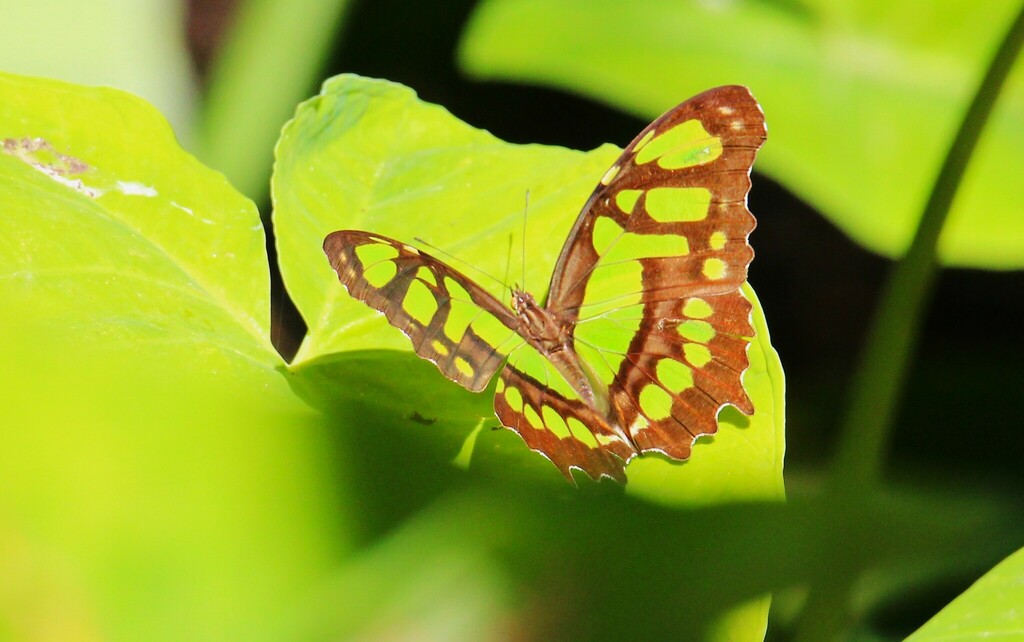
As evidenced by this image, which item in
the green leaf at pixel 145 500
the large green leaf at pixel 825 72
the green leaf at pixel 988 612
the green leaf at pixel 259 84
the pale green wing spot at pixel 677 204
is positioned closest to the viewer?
the green leaf at pixel 145 500

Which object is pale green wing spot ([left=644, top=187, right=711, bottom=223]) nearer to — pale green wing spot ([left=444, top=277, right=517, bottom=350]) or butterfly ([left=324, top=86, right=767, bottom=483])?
butterfly ([left=324, top=86, right=767, bottom=483])

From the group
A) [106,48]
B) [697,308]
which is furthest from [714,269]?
[106,48]

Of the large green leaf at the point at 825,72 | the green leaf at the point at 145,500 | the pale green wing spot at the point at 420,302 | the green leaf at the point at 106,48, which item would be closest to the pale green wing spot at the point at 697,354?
the pale green wing spot at the point at 420,302

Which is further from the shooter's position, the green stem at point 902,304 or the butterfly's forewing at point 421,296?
the green stem at point 902,304

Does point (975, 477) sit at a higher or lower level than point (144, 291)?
lower

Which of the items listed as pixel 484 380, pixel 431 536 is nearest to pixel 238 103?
pixel 484 380

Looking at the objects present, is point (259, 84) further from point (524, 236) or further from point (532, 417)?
point (532, 417)

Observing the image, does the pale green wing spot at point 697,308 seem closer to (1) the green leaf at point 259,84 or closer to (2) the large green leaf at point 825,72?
(2) the large green leaf at point 825,72

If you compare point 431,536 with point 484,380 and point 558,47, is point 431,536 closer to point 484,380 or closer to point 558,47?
point 484,380
